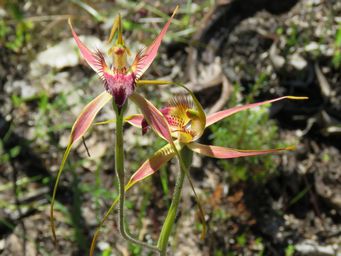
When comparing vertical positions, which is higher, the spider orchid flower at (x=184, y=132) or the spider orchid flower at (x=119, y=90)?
the spider orchid flower at (x=119, y=90)

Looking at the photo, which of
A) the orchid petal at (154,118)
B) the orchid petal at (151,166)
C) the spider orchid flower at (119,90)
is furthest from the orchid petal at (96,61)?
the orchid petal at (151,166)

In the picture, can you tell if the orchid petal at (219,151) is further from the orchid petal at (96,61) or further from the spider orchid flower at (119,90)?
the orchid petal at (96,61)

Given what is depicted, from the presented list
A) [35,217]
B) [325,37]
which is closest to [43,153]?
[35,217]

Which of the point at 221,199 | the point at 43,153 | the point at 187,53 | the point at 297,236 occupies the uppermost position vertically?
the point at 187,53

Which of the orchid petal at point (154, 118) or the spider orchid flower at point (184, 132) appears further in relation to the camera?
the spider orchid flower at point (184, 132)

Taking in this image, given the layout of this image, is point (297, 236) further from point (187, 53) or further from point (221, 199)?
point (187, 53)

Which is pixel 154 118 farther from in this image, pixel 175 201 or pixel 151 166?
pixel 175 201

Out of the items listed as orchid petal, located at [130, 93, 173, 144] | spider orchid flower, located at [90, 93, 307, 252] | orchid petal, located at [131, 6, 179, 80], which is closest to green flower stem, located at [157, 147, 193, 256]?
spider orchid flower, located at [90, 93, 307, 252]

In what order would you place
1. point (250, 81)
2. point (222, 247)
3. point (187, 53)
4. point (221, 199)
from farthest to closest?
1. point (187, 53)
2. point (250, 81)
3. point (221, 199)
4. point (222, 247)
